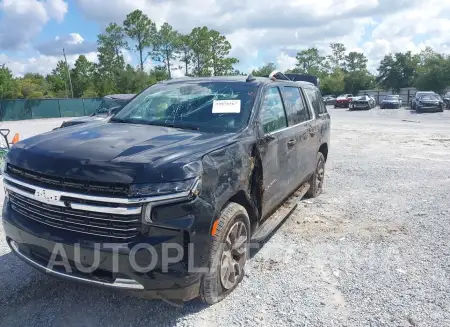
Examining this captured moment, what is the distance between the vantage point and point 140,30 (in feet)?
205

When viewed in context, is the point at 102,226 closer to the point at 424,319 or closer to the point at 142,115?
the point at 142,115

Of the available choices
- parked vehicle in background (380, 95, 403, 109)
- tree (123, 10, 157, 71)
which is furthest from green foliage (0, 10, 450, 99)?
parked vehicle in background (380, 95, 403, 109)

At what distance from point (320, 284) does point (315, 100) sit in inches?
132

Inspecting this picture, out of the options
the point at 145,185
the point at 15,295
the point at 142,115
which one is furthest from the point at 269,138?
the point at 15,295

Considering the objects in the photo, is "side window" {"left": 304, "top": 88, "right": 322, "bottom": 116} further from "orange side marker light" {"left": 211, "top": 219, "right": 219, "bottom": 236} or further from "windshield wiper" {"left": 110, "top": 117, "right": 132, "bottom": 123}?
"orange side marker light" {"left": 211, "top": 219, "right": 219, "bottom": 236}

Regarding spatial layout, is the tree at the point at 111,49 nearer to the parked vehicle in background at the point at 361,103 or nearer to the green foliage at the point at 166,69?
the green foliage at the point at 166,69

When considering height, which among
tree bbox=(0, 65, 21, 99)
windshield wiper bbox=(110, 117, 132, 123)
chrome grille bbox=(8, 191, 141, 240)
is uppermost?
tree bbox=(0, 65, 21, 99)

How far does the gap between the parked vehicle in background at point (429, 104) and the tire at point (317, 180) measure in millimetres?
28707

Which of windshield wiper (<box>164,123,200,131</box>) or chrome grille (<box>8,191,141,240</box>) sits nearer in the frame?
chrome grille (<box>8,191,141,240</box>)

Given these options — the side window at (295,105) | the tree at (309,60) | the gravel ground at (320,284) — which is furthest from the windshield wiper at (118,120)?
the tree at (309,60)

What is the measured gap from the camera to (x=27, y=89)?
65250 mm

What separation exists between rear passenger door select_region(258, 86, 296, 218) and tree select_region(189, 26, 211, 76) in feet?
197

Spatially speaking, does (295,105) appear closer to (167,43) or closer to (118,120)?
(118,120)

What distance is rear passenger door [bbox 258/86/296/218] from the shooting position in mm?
3752
